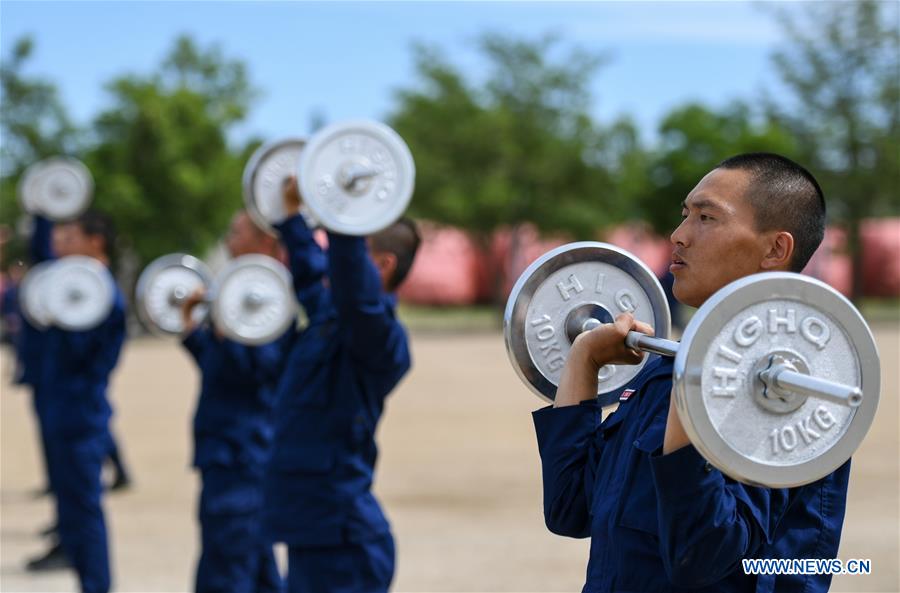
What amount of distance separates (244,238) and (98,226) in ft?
6.36

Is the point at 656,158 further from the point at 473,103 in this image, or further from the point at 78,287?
the point at 78,287

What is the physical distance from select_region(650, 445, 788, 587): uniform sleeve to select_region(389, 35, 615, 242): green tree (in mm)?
30640

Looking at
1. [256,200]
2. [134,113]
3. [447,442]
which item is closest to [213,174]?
[134,113]

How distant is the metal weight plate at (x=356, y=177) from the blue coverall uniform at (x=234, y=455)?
182 cm

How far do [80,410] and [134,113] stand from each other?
81.1ft

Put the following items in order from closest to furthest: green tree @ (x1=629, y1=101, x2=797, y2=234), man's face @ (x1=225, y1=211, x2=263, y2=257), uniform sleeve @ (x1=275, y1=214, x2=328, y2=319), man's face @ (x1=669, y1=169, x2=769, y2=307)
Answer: man's face @ (x1=669, y1=169, x2=769, y2=307) → uniform sleeve @ (x1=275, y1=214, x2=328, y2=319) → man's face @ (x1=225, y1=211, x2=263, y2=257) → green tree @ (x1=629, y1=101, x2=797, y2=234)

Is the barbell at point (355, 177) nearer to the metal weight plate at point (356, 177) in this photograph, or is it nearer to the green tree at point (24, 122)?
the metal weight plate at point (356, 177)

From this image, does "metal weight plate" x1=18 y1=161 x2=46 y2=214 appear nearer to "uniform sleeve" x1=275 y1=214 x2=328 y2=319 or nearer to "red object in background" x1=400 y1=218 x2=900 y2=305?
"uniform sleeve" x1=275 y1=214 x2=328 y2=319

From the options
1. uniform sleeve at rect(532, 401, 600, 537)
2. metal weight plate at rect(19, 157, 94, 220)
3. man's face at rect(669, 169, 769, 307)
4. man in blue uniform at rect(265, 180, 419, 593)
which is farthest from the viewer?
metal weight plate at rect(19, 157, 94, 220)

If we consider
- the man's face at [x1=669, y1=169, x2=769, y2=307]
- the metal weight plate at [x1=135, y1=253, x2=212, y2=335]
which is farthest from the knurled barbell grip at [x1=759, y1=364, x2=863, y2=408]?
the metal weight plate at [x1=135, y1=253, x2=212, y2=335]

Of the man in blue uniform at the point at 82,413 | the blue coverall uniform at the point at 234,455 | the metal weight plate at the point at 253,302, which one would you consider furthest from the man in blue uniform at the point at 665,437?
the man in blue uniform at the point at 82,413

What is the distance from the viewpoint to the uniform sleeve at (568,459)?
261cm

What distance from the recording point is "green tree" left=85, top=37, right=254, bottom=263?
2945 centimetres

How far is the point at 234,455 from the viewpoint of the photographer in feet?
19.7
